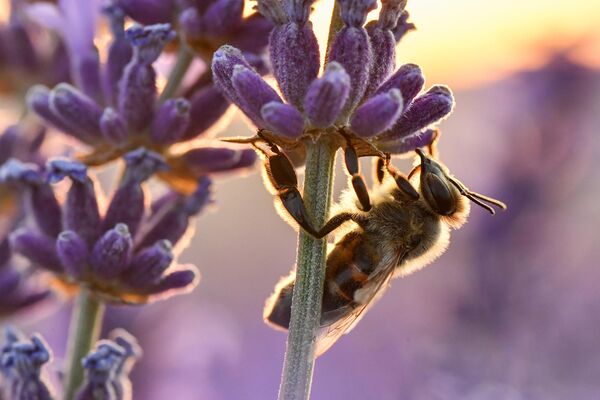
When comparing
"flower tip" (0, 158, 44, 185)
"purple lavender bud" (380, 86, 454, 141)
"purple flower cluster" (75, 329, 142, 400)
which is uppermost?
"flower tip" (0, 158, 44, 185)

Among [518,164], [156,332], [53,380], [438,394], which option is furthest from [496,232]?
[53,380]

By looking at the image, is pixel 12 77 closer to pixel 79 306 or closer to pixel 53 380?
pixel 53 380

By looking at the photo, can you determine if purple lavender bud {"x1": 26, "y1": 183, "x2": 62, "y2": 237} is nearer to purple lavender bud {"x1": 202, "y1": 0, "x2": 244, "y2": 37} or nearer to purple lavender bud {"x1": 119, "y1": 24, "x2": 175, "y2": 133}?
purple lavender bud {"x1": 119, "y1": 24, "x2": 175, "y2": 133}

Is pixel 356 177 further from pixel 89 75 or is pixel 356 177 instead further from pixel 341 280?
→ pixel 89 75

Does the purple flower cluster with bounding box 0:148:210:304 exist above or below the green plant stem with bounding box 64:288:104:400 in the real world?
above

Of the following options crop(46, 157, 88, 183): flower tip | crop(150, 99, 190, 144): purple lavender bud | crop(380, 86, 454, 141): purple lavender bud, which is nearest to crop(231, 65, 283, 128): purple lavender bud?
crop(380, 86, 454, 141): purple lavender bud
